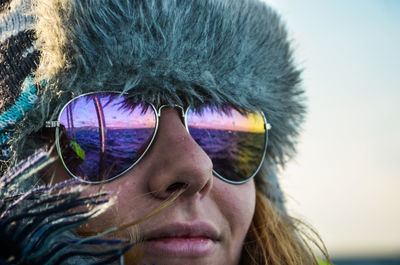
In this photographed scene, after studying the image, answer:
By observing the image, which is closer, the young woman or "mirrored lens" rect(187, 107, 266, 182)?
the young woman

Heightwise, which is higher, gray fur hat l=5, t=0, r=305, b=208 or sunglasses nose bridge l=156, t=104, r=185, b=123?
gray fur hat l=5, t=0, r=305, b=208

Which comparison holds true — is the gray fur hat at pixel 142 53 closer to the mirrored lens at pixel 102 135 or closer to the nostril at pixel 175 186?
the mirrored lens at pixel 102 135

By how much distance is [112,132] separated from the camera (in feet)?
4.68

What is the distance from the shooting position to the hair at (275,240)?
185cm

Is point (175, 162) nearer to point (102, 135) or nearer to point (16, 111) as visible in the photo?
point (102, 135)

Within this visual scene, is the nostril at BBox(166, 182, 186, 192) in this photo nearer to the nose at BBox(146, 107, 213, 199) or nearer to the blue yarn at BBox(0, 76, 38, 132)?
the nose at BBox(146, 107, 213, 199)

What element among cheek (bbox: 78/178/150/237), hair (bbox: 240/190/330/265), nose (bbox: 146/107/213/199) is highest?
nose (bbox: 146/107/213/199)

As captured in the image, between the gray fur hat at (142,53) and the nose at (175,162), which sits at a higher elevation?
the gray fur hat at (142,53)

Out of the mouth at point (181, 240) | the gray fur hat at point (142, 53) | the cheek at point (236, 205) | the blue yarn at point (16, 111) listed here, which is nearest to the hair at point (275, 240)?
the cheek at point (236, 205)

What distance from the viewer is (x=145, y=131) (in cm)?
148

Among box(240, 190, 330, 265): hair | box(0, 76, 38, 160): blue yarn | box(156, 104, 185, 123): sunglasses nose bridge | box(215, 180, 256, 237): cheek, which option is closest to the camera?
box(0, 76, 38, 160): blue yarn

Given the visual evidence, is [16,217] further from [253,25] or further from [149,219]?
[253,25]

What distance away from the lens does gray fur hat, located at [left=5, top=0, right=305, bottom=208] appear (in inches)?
55.5

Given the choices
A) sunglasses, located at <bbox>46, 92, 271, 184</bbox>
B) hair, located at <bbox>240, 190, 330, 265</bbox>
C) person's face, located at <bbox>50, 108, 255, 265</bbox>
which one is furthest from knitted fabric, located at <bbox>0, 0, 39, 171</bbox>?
hair, located at <bbox>240, 190, 330, 265</bbox>
